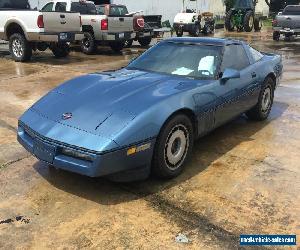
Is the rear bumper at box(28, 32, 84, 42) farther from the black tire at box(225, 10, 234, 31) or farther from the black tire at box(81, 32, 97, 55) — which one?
the black tire at box(225, 10, 234, 31)

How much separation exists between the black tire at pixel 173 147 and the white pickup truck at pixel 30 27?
8754 millimetres

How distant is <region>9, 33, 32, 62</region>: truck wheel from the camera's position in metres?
12.4

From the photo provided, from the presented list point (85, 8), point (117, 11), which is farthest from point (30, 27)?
point (117, 11)

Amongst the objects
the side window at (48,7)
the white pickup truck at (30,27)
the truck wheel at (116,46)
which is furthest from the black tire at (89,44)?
the side window at (48,7)

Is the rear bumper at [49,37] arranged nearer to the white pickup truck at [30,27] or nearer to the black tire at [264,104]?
the white pickup truck at [30,27]

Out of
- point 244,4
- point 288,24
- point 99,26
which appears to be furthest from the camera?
point 244,4

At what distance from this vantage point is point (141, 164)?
390 cm

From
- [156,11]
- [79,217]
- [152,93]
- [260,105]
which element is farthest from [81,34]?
[156,11]

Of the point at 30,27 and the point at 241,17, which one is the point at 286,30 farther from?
the point at 30,27

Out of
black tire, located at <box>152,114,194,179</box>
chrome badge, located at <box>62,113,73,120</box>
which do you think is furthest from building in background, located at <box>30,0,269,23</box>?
black tire, located at <box>152,114,194,179</box>

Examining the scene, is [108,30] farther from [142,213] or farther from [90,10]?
[142,213]

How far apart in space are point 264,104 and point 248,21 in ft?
68.1

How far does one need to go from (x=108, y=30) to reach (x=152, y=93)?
11.0 metres

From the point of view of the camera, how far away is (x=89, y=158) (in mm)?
3625
